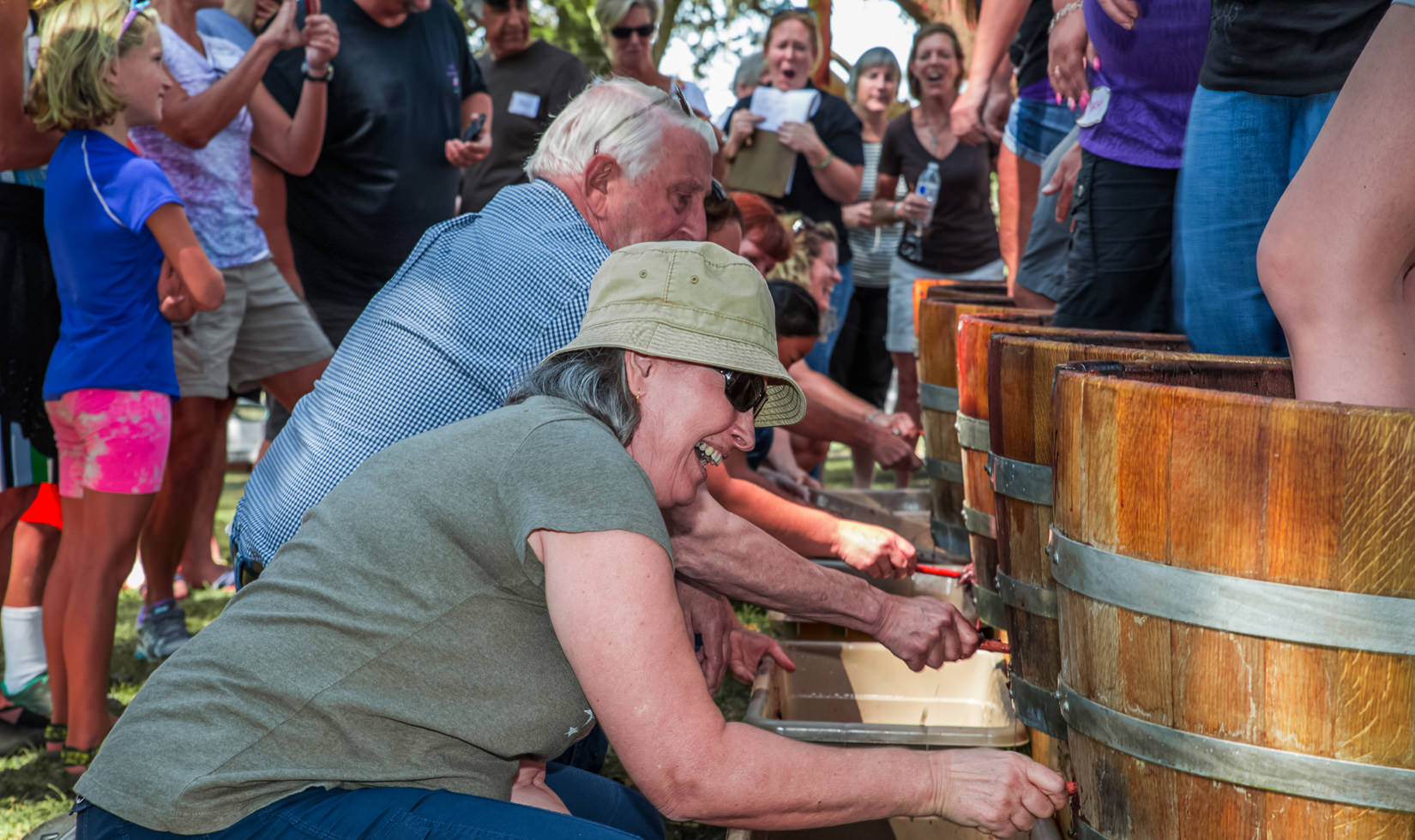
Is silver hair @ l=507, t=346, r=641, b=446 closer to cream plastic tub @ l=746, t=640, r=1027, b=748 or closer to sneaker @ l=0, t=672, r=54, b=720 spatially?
cream plastic tub @ l=746, t=640, r=1027, b=748

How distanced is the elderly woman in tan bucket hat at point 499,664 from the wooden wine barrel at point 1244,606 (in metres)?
0.24

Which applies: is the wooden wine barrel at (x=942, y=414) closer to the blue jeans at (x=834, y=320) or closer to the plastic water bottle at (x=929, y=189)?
the blue jeans at (x=834, y=320)

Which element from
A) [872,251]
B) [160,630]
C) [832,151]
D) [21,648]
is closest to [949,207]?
[872,251]

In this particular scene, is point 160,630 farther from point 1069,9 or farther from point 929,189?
point 929,189

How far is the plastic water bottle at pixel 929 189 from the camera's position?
5777 mm

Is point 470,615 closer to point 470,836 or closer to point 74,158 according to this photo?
point 470,836

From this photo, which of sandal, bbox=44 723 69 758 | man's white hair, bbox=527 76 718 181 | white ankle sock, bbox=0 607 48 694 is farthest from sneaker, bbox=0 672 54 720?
man's white hair, bbox=527 76 718 181

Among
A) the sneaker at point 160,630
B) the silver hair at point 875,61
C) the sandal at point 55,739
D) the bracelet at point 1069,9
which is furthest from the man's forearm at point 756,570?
the silver hair at point 875,61

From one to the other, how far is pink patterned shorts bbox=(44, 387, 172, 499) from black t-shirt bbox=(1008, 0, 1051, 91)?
275 centimetres

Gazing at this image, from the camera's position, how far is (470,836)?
1.44 meters

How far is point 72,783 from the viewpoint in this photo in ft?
8.94

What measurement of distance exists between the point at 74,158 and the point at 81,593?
38.9 inches

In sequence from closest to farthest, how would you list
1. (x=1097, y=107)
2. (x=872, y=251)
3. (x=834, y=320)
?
(x=1097, y=107) → (x=834, y=320) → (x=872, y=251)

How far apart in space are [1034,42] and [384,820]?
3.35 metres
